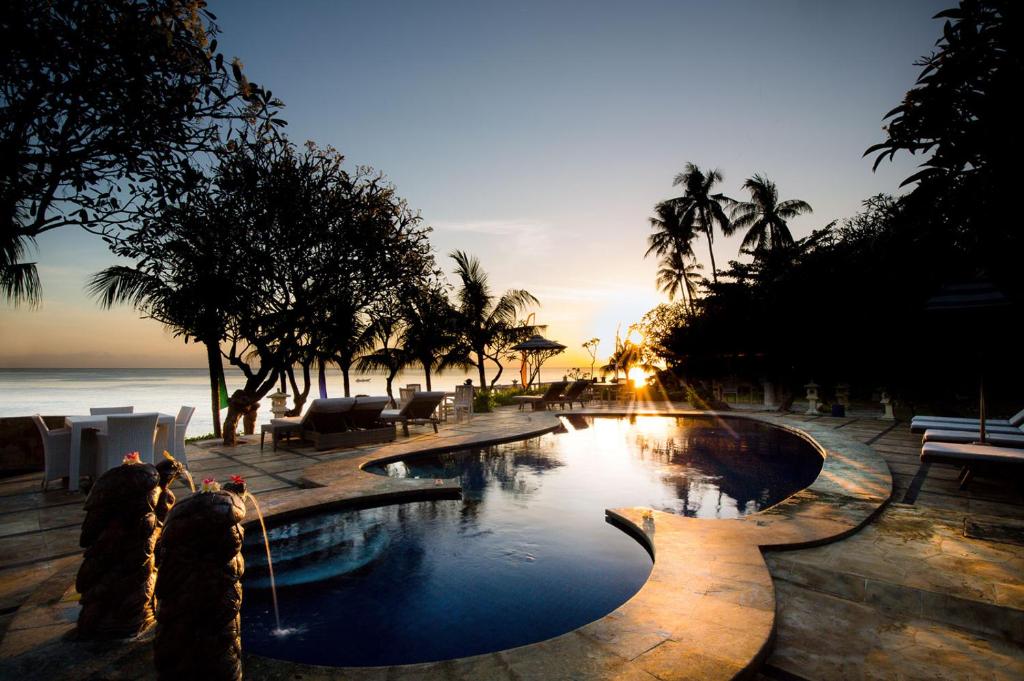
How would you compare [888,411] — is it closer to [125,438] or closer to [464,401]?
[464,401]

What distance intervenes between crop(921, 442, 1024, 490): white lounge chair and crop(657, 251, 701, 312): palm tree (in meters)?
24.0

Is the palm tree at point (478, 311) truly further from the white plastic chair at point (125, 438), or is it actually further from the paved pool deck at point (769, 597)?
the paved pool deck at point (769, 597)

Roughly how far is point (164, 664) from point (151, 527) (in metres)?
1.09

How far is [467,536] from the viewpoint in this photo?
5289 millimetres

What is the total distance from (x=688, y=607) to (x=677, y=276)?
105 feet

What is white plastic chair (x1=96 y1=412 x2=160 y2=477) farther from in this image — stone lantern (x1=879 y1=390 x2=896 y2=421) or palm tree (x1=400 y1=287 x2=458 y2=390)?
palm tree (x1=400 y1=287 x2=458 y2=390)

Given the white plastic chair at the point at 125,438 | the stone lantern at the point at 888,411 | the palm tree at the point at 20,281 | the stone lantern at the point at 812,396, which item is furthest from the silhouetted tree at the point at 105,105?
the stone lantern at the point at 888,411

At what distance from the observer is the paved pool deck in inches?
98.8

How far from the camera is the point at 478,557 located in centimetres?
474

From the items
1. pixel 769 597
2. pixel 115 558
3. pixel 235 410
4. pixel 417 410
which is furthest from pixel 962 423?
pixel 235 410

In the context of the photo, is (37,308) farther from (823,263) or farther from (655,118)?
(823,263)

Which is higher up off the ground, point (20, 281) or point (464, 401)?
point (20, 281)

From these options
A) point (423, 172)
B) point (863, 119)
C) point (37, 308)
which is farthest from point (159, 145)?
point (863, 119)

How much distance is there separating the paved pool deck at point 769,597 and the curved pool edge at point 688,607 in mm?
12
